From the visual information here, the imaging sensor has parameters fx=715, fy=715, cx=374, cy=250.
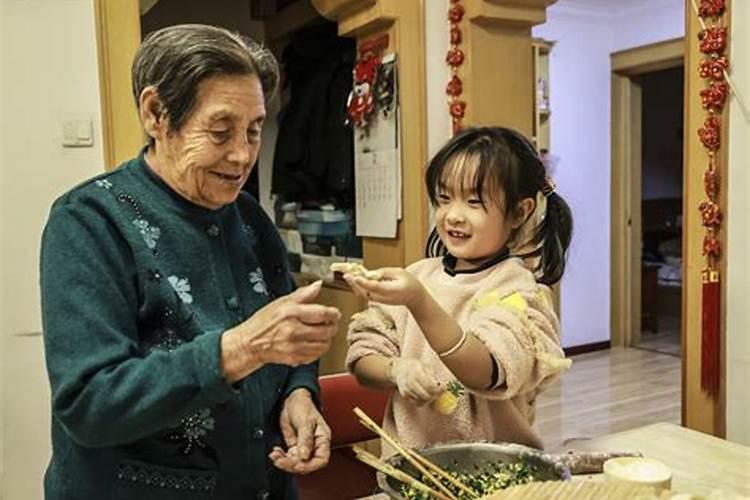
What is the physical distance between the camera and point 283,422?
3.44ft

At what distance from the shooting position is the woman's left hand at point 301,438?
0.96 m

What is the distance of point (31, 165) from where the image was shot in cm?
215

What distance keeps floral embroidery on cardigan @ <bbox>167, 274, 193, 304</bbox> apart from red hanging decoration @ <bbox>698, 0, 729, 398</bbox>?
1273mm

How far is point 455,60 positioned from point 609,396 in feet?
7.90

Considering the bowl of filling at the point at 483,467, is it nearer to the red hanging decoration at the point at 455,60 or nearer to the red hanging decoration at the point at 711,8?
the red hanging decoration at the point at 711,8

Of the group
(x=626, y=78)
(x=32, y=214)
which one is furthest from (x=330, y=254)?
(x=626, y=78)

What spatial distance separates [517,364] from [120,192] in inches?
24.2

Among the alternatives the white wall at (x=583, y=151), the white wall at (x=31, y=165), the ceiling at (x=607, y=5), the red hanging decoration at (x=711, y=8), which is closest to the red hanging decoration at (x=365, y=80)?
the white wall at (x=31, y=165)

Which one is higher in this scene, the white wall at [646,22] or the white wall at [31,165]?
the white wall at [646,22]

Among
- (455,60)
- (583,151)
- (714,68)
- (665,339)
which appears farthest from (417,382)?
(665,339)

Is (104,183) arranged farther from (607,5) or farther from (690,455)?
(607,5)

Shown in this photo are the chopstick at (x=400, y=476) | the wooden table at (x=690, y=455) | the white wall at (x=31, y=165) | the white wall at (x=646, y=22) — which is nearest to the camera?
the chopstick at (x=400, y=476)

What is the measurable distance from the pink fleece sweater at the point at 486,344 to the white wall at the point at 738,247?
70cm

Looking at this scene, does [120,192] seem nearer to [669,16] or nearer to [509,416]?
[509,416]
